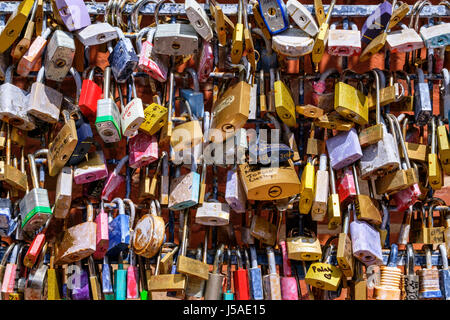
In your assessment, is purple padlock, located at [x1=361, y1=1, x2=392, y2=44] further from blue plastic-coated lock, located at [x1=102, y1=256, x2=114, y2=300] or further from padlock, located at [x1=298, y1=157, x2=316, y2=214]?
blue plastic-coated lock, located at [x1=102, y1=256, x2=114, y2=300]

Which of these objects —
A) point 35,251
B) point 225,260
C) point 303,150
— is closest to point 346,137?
point 303,150

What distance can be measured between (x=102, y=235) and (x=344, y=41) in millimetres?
961

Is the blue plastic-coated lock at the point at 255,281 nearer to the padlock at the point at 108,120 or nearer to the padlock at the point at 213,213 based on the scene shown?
the padlock at the point at 213,213

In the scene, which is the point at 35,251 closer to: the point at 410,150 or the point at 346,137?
→ the point at 346,137

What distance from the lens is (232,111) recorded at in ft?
8.01

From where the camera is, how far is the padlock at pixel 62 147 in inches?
95.0

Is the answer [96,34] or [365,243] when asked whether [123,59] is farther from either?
[365,243]

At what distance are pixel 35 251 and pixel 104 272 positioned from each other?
0.22 meters

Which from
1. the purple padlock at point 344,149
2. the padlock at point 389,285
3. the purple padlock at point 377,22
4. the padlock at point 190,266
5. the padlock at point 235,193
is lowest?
the padlock at point 389,285

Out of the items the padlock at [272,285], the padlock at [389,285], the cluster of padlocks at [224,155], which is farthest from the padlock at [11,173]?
the padlock at [389,285]

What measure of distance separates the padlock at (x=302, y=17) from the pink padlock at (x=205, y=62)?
0.92ft

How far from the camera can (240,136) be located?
247 centimetres
